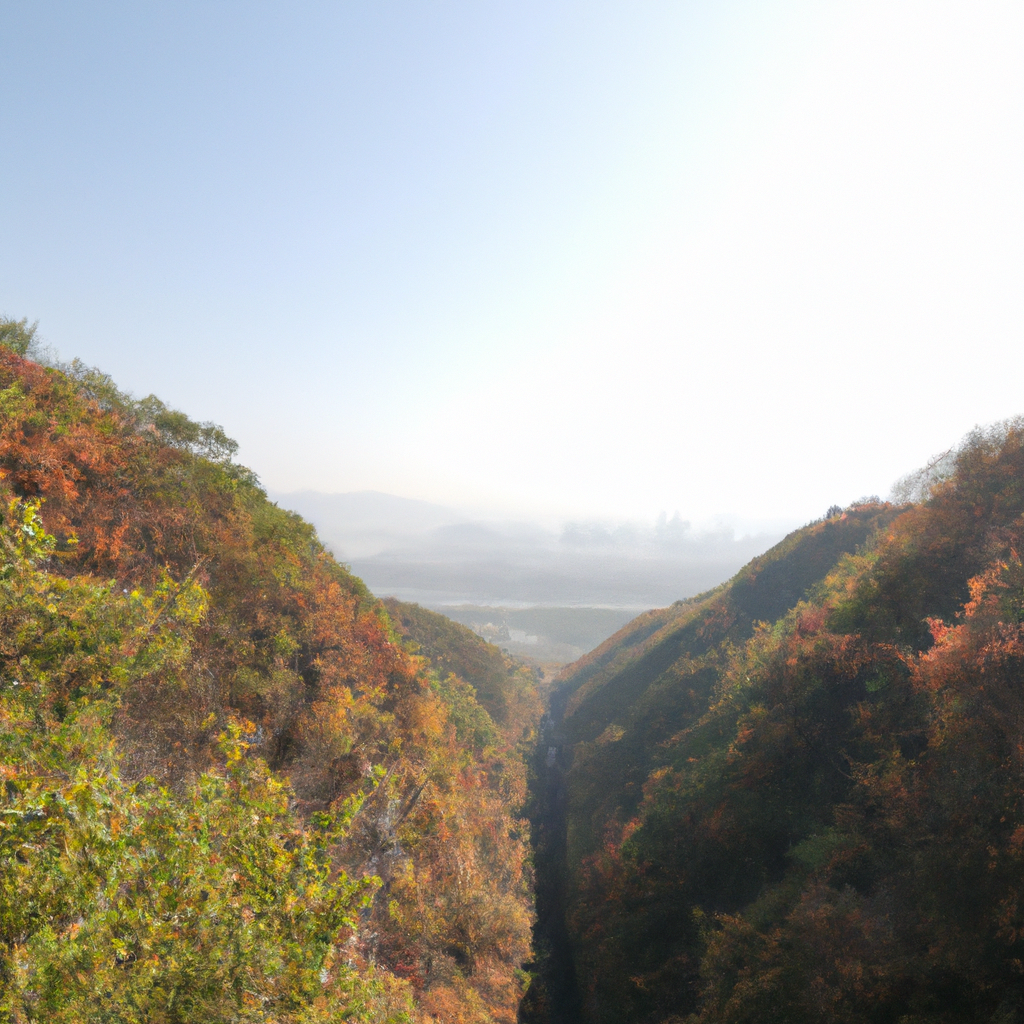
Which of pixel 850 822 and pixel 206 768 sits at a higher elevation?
pixel 206 768

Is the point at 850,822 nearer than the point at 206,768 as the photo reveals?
No

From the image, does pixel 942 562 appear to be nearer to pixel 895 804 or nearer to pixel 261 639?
pixel 895 804

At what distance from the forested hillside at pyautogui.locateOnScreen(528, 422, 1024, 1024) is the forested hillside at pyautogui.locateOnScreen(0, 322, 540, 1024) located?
1068cm

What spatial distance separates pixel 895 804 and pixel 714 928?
42.4ft

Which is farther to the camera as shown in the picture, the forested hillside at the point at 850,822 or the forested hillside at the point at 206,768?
the forested hillside at the point at 850,822

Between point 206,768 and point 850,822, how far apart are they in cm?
3201

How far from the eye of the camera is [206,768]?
19.3m

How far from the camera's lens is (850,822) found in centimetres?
2420

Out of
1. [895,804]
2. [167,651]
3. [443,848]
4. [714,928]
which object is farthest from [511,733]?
[167,651]

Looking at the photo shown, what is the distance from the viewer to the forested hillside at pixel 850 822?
56.7 ft

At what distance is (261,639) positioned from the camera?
1231 inches

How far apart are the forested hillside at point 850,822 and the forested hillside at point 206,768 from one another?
10.7 metres

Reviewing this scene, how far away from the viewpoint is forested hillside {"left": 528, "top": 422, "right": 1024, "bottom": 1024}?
17281 mm

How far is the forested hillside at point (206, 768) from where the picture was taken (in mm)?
7500
